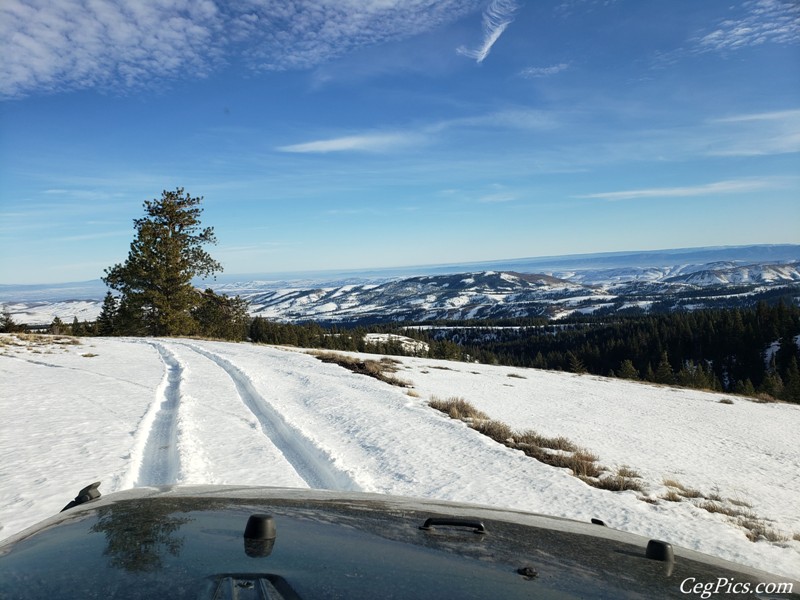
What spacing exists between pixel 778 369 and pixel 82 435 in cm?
12310

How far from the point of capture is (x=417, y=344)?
447 ft

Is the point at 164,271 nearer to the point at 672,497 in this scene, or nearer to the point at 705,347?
the point at 672,497

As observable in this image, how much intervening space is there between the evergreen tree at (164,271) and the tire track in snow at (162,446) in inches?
1148

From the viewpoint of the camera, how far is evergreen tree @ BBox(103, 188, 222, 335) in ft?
125

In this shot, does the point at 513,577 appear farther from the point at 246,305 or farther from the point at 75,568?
the point at 246,305

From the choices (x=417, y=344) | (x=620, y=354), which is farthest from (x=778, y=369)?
(x=417, y=344)

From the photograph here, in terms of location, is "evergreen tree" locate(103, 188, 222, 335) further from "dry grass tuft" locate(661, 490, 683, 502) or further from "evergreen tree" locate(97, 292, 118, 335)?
"dry grass tuft" locate(661, 490, 683, 502)

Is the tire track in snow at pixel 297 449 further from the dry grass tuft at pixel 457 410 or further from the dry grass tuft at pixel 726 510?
the dry grass tuft at pixel 726 510

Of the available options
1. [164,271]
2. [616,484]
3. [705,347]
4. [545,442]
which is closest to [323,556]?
[616,484]

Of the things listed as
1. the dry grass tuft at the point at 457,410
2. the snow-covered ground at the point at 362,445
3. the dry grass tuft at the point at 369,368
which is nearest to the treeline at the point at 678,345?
the dry grass tuft at the point at 369,368

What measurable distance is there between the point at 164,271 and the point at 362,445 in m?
35.8

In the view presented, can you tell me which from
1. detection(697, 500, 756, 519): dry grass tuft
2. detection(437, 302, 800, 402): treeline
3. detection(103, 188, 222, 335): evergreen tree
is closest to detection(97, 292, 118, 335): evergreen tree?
detection(103, 188, 222, 335): evergreen tree

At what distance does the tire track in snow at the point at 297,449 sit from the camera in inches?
252

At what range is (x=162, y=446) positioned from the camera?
7.71 m
